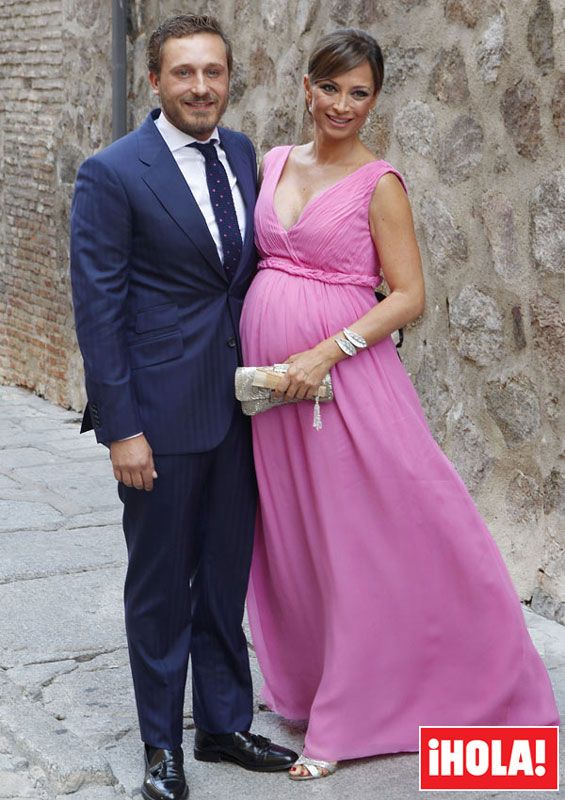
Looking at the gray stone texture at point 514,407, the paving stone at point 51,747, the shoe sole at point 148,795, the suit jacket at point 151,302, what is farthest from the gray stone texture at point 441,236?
the shoe sole at point 148,795

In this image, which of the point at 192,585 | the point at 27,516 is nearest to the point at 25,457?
the point at 27,516

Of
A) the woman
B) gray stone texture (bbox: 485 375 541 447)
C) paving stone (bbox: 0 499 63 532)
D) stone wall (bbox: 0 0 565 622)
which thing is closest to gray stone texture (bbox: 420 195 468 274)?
stone wall (bbox: 0 0 565 622)

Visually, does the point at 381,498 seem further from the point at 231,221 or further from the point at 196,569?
the point at 231,221

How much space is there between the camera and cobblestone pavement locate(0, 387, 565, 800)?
3.22 m

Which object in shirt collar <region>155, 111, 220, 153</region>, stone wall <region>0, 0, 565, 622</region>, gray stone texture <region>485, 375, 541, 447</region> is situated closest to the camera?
shirt collar <region>155, 111, 220, 153</region>

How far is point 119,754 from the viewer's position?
337 centimetres

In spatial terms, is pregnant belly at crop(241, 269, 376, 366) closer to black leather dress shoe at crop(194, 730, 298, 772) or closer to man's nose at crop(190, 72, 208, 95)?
man's nose at crop(190, 72, 208, 95)

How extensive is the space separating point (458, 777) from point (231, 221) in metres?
1.40

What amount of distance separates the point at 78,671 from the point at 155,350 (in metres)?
1.34

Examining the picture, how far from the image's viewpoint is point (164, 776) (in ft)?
10.2

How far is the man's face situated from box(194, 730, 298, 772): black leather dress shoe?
57.9 inches

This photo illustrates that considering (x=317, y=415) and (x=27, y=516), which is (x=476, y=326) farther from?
(x=27, y=516)

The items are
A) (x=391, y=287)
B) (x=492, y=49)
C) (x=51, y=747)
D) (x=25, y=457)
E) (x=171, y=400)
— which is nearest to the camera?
(x=171, y=400)

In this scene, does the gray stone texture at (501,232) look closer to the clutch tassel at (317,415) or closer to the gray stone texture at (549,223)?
the gray stone texture at (549,223)
